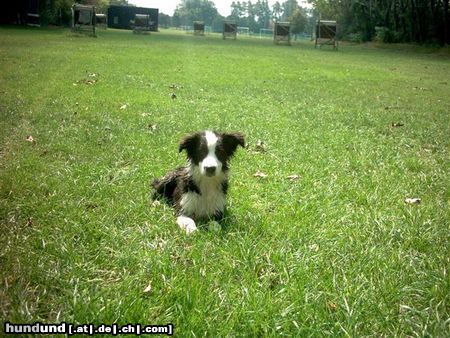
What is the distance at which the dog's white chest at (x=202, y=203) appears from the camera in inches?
163

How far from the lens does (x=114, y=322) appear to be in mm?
2344

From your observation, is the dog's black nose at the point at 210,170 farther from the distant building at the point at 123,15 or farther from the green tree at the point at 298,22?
the green tree at the point at 298,22

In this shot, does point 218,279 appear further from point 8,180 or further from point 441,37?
point 441,37

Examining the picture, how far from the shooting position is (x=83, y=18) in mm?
38969

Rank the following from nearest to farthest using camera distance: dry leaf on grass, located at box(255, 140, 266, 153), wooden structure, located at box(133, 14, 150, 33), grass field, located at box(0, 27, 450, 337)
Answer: grass field, located at box(0, 27, 450, 337), dry leaf on grass, located at box(255, 140, 266, 153), wooden structure, located at box(133, 14, 150, 33)

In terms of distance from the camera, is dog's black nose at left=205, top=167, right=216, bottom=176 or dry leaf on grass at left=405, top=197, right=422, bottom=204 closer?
dog's black nose at left=205, top=167, right=216, bottom=176

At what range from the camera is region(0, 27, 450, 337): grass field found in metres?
2.55

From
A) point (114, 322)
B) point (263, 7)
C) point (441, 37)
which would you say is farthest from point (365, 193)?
point (263, 7)

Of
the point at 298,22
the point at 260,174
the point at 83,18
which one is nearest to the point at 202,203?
the point at 260,174

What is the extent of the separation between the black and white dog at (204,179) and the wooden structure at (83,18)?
119 ft

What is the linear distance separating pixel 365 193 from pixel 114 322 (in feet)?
11.5

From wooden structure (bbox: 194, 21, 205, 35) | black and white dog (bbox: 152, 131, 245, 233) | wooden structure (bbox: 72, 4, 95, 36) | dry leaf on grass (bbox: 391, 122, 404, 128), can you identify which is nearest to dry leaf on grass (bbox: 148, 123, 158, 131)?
black and white dog (bbox: 152, 131, 245, 233)

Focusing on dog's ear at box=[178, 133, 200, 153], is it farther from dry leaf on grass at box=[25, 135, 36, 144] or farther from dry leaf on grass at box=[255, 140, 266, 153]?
dry leaf on grass at box=[25, 135, 36, 144]

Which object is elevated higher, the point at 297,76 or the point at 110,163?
the point at 297,76
